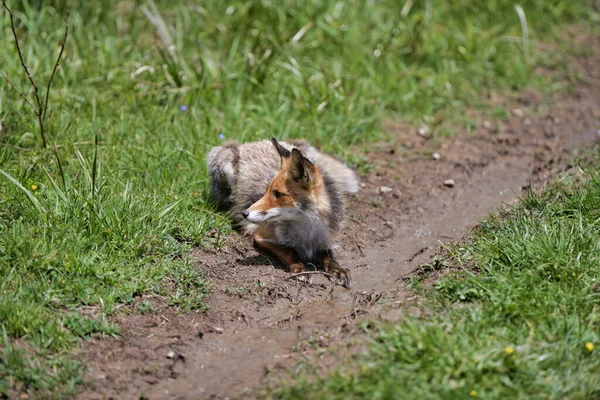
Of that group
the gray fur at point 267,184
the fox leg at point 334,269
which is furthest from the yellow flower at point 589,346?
the gray fur at point 267,184

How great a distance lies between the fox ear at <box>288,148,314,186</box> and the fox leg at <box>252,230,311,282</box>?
2.08ft

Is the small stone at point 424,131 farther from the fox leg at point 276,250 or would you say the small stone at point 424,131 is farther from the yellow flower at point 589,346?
the yellow flower at point 589,346

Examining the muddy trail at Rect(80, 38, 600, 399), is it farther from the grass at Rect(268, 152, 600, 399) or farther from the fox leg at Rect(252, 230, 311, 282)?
the grass at Rect(268, 152, 600, 399)

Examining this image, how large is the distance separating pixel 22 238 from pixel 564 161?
5282 millimetres

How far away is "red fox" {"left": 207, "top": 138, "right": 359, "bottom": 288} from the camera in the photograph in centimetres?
559

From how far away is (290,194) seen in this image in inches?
221

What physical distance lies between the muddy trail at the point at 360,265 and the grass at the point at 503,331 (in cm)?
40

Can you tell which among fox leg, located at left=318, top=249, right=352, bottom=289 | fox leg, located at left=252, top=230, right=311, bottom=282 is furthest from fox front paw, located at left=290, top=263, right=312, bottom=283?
fox leg, located at left=318, top=249, right=352, bottom=289

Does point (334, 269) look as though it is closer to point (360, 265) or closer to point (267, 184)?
point (360, 265)

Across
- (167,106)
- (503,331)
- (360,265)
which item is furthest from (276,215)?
(167,106)

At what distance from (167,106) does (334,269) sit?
278 cm

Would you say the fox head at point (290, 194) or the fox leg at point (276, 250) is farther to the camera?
the fox leg at point (276, 250)

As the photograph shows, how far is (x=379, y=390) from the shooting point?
3.81 metres

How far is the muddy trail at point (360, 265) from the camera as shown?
4.40m
